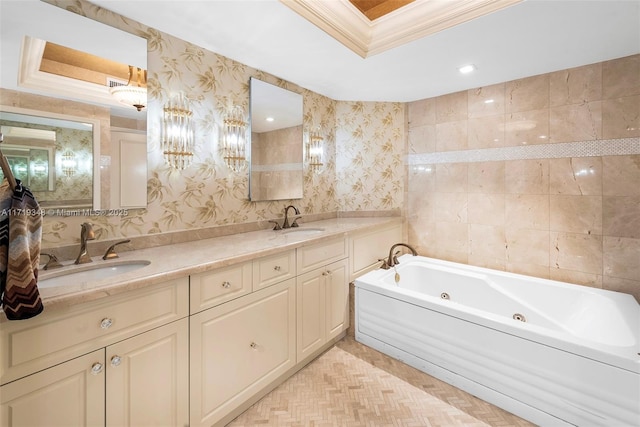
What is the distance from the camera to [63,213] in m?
1.39

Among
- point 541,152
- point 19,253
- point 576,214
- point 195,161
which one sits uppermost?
point 541,152

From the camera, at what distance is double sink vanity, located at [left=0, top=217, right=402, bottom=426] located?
93cm

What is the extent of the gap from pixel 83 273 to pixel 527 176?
10.3 ft

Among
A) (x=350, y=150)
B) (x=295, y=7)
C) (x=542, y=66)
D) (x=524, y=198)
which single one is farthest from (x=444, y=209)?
(x=295, y=7)

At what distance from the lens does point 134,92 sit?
5.22 ft

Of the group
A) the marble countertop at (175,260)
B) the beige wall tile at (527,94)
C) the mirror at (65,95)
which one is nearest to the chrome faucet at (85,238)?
the marble countertop at (175,260)

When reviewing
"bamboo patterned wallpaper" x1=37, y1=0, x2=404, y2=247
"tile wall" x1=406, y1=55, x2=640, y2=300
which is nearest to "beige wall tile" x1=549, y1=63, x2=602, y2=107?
"tile wall" x1=406, y1=55, x2=640, y2=300

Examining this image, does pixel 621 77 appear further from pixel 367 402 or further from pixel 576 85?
pixel 367 402

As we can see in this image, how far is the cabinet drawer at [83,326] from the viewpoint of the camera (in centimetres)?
87

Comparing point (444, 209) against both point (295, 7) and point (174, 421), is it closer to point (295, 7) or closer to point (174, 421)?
point (295, 7)

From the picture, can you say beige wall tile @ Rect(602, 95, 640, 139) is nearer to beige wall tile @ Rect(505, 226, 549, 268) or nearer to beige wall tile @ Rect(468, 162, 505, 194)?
beige wall tile @ Rect(468, 162, 505, 194)

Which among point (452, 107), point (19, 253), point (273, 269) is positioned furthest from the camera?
point (452, 107)

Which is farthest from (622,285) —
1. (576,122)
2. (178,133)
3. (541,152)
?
(178,133)

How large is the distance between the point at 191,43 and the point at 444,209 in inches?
102
